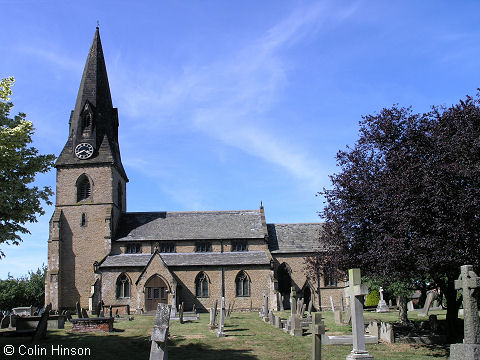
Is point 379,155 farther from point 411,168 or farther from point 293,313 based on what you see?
point 293,313

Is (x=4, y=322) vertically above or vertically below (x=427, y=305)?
above

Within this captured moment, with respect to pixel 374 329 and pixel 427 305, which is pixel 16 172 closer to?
pixel 374 329

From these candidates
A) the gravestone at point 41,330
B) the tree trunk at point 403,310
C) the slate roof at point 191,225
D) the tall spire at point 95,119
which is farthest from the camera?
the tall spire at point 95,119

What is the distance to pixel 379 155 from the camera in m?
18.5

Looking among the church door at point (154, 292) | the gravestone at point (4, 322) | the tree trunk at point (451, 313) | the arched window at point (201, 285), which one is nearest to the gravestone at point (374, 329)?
the tree trunk at point (451, 313)

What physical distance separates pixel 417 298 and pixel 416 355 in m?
35.0

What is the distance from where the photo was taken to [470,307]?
9.82 metres

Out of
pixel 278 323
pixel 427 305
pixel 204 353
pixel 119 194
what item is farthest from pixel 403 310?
pixel 119 194

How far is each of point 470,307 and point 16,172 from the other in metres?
14.0

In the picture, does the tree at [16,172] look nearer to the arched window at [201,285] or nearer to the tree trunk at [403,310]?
the tree trunk at [403,310]

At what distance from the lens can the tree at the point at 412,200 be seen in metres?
15.3

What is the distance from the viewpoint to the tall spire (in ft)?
148

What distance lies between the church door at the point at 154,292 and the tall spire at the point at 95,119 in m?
12.5

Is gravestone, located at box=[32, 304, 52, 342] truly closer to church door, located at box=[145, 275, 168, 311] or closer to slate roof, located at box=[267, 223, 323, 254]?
church door, located at box=[145, 275, 168, 311]
